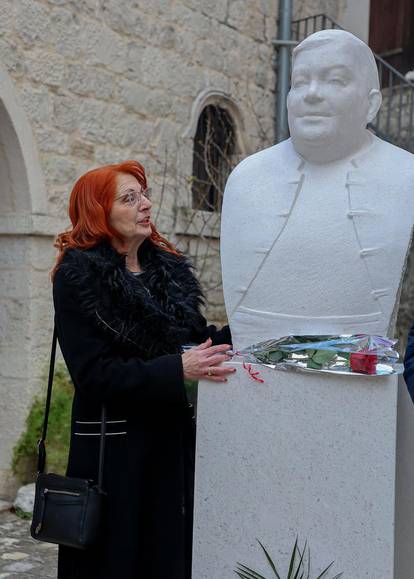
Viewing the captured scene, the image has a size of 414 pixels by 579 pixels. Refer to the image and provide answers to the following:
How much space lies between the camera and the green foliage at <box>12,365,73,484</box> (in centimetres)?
451

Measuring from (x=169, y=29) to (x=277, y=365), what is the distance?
3986mm

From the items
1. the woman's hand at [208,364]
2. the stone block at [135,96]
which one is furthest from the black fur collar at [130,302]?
the stone block at [135,96]

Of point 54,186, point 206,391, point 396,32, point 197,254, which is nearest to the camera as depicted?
point 206,391

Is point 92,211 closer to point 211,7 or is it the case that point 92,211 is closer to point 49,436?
point 49,436

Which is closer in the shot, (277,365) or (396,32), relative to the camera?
(277,365)

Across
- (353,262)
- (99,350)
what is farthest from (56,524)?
(353,262)

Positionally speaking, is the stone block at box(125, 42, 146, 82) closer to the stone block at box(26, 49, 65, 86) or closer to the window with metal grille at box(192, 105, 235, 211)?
the stone block at box(26, 49, 65, 86)

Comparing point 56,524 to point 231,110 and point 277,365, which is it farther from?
point 231,110

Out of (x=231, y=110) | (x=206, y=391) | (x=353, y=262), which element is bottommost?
(x=206, y=391)

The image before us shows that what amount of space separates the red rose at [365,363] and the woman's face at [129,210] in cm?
72

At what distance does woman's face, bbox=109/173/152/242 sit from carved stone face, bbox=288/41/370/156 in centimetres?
50

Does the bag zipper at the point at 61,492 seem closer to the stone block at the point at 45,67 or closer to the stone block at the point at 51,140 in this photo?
the stone block at the point at 51,140

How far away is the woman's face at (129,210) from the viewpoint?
218 centimetres

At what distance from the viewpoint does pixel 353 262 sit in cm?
200
